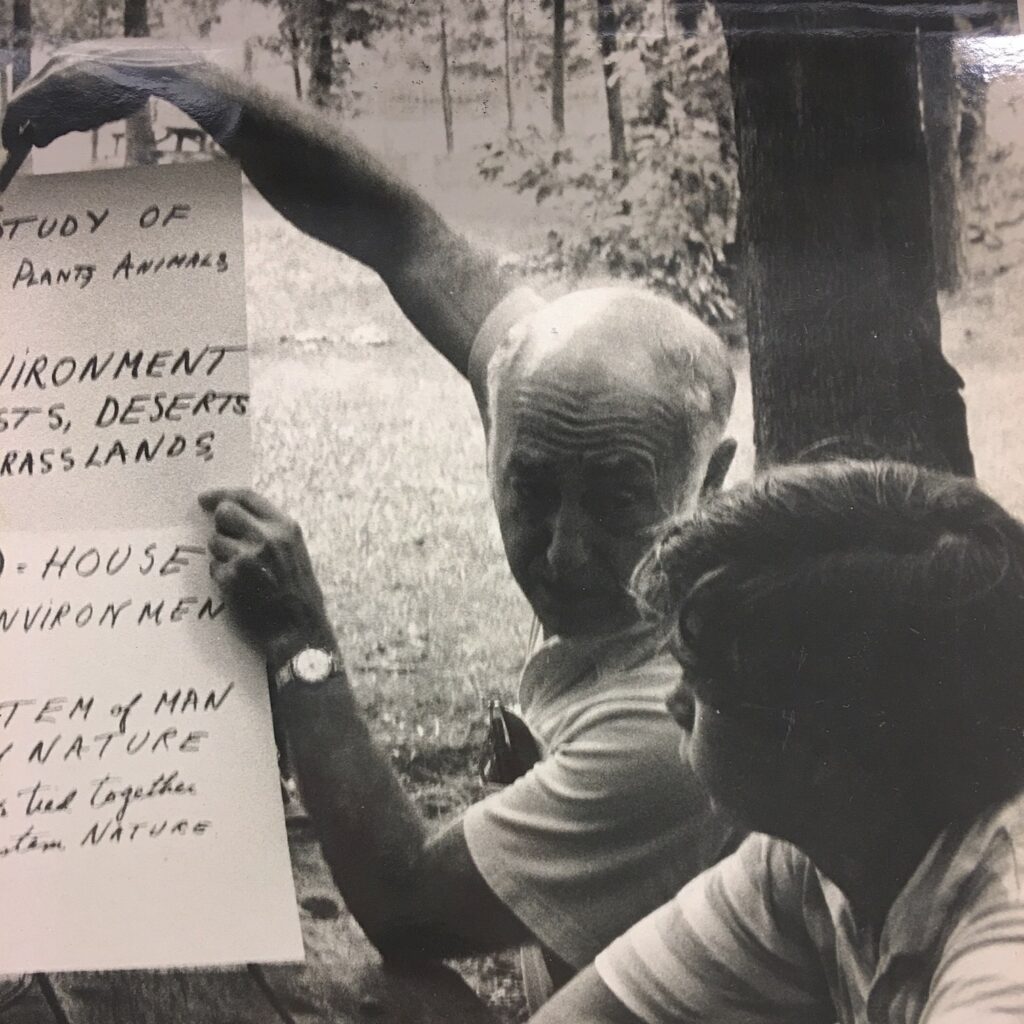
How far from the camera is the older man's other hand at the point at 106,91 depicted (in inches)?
23.0

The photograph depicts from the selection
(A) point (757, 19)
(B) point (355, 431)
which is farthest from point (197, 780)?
(A) point (757, 19)

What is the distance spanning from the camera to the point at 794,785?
55 centimetres

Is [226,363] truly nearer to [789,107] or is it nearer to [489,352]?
[489,352]

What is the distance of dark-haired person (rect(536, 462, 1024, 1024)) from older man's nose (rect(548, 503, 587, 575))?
0.13 feet

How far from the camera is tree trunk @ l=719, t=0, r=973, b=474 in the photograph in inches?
22.6

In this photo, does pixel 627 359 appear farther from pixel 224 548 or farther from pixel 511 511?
pixel 224 548

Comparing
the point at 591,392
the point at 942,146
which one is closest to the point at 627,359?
the point at 591,392

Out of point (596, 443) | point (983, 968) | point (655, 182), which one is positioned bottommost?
point (983, 968)

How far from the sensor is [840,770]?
1.79 feet

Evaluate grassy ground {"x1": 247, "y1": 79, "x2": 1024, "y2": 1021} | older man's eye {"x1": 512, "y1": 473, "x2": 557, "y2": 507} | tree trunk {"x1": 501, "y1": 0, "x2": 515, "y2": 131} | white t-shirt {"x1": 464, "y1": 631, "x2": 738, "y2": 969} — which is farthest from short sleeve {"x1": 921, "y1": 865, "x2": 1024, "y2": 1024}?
tree trunk {"x1": 501, "y1": 0, "x2": 515, "y2": 131}

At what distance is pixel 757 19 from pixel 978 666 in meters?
0.44

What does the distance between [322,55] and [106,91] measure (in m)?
0.14

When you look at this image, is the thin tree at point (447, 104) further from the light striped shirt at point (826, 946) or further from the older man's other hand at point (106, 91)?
the light striped shirt at point (826, 946)

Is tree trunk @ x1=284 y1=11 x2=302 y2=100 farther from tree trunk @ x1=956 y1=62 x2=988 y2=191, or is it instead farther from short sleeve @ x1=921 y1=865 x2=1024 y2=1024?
short sleeve @ x1=921 y1=865 x2=1024 y2=1024
